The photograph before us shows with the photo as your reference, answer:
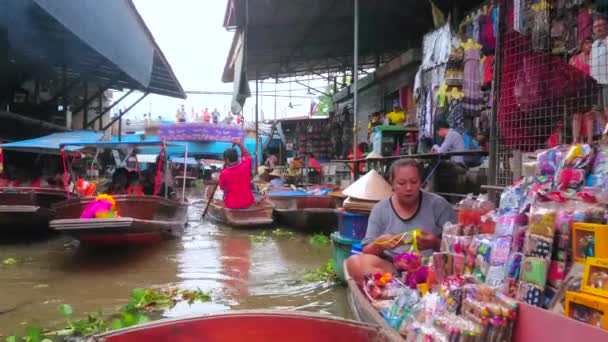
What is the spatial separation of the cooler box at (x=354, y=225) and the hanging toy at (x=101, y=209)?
3809 millimetres

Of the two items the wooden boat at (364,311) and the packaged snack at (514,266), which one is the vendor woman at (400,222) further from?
the packaged snack at (514,266)

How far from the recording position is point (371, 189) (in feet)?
17.7

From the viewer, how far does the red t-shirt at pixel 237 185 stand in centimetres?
1037

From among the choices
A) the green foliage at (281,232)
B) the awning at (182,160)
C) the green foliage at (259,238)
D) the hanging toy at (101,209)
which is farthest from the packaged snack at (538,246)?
the awning at (182,160)

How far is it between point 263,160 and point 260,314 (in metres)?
21.2

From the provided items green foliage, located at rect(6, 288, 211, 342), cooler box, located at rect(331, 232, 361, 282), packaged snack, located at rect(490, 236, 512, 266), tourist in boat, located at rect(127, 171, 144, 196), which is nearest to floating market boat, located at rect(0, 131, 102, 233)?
tourist in boat, located at rect(127, 171, 144, 196)

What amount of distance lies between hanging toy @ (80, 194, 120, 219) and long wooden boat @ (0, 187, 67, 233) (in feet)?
6.25

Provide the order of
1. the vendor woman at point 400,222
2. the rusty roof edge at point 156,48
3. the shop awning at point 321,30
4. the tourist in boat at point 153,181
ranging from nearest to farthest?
the vendor woman at point 400,222 < the tourist in boat at point 153,181 < the shop awning at point 321,30 < the rusty roof edge at point 156,48

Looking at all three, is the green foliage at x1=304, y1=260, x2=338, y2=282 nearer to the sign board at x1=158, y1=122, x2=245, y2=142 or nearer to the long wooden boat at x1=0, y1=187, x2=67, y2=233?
the long wooden boat at x1=0, y1=187, x2=67, y2=233

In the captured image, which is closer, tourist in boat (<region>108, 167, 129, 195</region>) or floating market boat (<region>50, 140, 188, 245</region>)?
floating market boat (<region>50, 140, 188, 245</region>)

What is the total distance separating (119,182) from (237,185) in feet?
8.46

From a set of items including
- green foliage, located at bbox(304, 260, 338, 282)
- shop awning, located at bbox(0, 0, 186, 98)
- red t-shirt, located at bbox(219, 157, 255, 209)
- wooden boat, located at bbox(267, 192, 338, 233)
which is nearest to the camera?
green foliage, located at bbox(304, 260, 338, 282)

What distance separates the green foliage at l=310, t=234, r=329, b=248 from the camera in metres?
8.96

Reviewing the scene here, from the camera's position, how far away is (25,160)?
1118 centimetres
